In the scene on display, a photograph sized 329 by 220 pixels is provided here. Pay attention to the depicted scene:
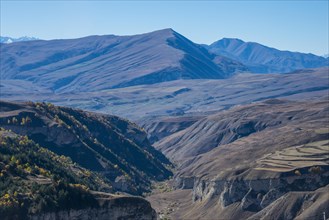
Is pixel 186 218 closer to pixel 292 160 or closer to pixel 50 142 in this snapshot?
pixel 292 160

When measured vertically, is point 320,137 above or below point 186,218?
above

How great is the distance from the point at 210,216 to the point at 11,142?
42.5m

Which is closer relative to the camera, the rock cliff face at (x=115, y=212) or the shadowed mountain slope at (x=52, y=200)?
the shadowed mountain slope at (x=52, y=200)

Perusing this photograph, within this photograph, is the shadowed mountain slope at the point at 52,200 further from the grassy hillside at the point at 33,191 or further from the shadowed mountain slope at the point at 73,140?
the shadowed mountain slope at the point at 73,140

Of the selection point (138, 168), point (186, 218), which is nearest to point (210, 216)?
point (186, 218)

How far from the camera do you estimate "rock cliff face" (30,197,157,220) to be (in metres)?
84.6

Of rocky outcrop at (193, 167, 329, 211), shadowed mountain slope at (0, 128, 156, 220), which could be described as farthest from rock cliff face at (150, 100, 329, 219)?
Result: shadowed mountain slope at (0, 128, 156, 220)

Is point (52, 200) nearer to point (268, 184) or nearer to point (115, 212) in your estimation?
point (115, 212)

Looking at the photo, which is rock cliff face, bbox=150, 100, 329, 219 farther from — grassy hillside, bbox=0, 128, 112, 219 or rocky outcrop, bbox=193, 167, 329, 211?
grassy hillside, bbox=0, 128, 112, 219

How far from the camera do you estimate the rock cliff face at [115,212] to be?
84562 mm

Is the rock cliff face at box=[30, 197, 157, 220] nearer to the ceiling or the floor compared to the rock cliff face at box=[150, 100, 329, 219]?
nearer to the ceiling

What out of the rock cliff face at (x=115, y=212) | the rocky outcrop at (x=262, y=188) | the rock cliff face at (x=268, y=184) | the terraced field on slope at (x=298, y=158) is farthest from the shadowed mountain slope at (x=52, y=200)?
the terraced field on slope at (x=298, y=158)

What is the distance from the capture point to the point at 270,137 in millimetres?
195000

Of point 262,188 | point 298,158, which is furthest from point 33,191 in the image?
point 298,158
